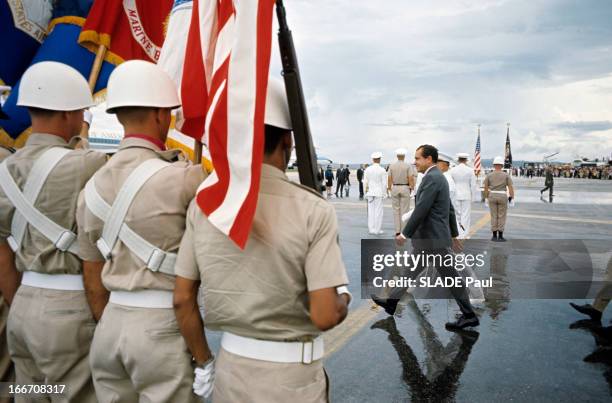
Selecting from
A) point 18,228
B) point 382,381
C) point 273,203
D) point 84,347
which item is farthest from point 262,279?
point 382,381

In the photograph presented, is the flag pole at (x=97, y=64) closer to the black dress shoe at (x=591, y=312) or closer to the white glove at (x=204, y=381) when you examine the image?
the white glove at (x=204, y=381)

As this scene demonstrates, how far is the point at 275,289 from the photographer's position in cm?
174

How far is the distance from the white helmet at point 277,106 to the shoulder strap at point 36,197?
1.21 meters

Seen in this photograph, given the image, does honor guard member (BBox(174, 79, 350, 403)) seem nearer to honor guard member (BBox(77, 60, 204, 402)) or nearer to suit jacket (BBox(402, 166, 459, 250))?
honor guard member (BBox(77, 60, 204, 402))

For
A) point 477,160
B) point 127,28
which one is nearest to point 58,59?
point 127,28

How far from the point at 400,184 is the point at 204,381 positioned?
33.6 ft

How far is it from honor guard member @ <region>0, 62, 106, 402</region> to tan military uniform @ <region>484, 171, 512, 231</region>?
399 inches

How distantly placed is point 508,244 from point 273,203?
9.84m

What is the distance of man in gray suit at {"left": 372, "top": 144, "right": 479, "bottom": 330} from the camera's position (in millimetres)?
5230

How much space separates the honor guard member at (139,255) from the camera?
6.61 ft

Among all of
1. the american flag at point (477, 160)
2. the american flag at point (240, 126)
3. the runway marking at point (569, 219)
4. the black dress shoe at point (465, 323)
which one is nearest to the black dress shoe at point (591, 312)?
the black dress shoe at point (465, 323)

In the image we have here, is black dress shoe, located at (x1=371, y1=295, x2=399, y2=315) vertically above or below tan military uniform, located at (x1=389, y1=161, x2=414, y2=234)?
below

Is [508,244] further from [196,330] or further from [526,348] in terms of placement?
[196,330]

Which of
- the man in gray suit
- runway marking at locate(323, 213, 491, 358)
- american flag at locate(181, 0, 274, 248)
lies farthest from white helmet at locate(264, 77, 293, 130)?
the man in gray suit
